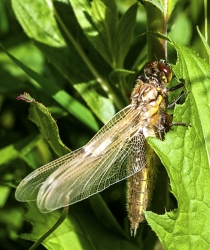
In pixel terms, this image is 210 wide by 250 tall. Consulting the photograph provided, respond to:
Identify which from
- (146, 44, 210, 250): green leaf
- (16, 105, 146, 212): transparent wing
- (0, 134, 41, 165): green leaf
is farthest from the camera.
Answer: (0, 134, 41, 165): green leaf

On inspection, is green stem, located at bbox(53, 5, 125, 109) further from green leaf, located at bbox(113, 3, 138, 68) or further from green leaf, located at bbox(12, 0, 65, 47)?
green leaf, located at bbox(113, 3, 138, 68)

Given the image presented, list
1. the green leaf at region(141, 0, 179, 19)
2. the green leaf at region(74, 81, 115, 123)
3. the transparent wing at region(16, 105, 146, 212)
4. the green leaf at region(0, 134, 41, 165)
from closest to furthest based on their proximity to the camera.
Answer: the green leaf at region(141, 0, 179, 19) < the transparent wing at region(16, 105, 146, 212) < the green leaf at region(74, 81, 115, 123) < the green leaf at region(0, 134, 41, 165)

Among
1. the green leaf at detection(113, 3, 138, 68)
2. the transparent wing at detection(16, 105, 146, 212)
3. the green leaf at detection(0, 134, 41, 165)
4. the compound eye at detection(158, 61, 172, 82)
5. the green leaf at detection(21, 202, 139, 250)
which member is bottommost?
the green leaf at detection(21, 202, 139, 250)

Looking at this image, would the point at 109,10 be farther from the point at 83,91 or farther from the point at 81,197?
the point at 81,197

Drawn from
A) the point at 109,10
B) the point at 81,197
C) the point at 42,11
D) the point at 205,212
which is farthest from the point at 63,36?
the point at 205,212

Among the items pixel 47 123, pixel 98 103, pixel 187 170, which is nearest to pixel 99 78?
pixel 98 103

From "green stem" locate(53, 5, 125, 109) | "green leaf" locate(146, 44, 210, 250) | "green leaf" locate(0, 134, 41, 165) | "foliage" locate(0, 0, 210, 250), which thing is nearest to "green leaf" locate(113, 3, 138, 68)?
"foliage" locate(0, 0, 210, 250)

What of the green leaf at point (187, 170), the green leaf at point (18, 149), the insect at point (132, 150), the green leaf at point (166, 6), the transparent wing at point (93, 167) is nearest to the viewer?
the green leaf at point (187, 170)

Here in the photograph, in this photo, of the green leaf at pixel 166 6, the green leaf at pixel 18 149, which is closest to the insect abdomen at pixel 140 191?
the green leaf at pixel 166 6

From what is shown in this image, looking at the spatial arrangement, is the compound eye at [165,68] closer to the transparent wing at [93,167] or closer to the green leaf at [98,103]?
the transparent wing at [93,167]
